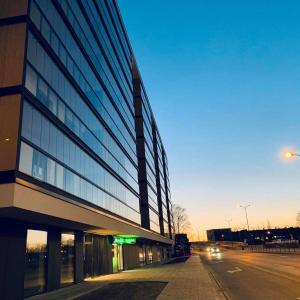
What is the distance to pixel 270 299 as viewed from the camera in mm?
12836

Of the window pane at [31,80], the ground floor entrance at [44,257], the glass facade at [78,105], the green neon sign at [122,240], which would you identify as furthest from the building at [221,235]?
the window pane at [31,80]

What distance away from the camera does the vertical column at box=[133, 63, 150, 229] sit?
53344 millimetres

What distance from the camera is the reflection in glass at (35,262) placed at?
16297 mm

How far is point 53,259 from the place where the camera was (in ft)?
63.4

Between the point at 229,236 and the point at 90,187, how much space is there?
515ft

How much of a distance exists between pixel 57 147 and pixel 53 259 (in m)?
6.75

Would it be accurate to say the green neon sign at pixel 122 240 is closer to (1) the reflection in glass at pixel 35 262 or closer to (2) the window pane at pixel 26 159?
(1) the reflection in glass at pixel 35 262

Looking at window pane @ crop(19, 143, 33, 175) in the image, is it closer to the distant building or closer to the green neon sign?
the green neon sign

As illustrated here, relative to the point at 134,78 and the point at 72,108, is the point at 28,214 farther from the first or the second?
the point at 134,78

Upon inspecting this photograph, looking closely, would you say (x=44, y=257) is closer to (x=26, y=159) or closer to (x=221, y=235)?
(x=26, y=159)

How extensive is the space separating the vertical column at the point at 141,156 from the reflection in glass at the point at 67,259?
29264 millimetres

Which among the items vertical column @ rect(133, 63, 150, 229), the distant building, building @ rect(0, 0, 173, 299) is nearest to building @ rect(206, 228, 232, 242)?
the distant building

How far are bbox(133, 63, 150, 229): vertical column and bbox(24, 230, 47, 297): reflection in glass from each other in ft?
111

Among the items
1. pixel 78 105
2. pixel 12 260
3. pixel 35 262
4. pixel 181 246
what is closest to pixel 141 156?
pixel 78 105
